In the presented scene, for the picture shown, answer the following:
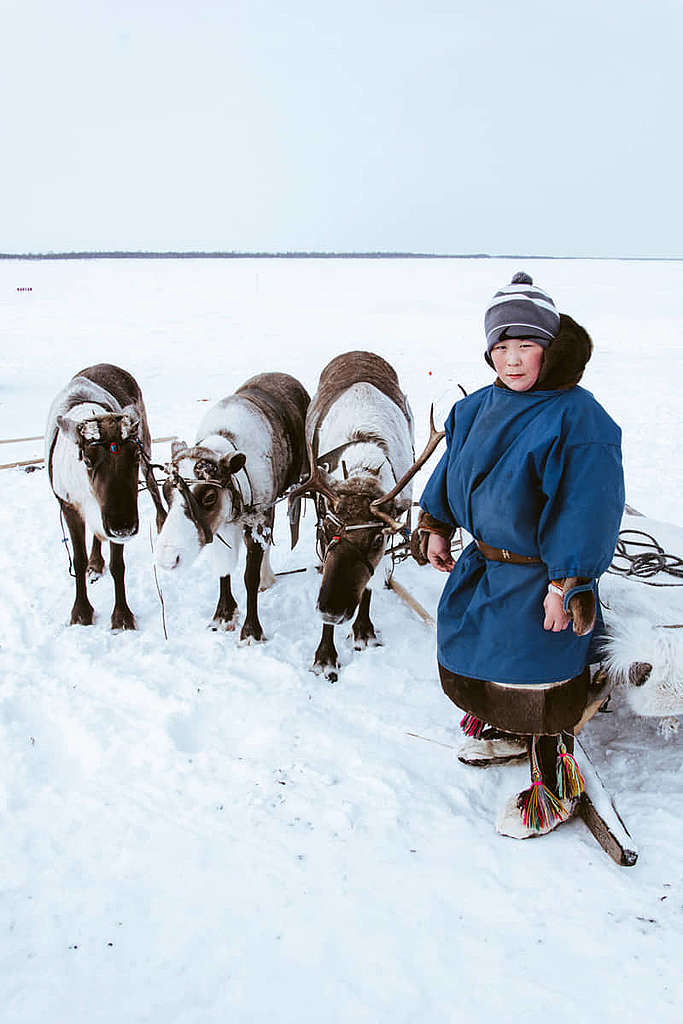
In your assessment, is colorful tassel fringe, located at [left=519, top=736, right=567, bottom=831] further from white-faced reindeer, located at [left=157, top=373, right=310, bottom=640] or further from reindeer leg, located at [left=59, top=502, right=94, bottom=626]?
reindeer leg, located at [left=59, top=502, right=94, bottom=626]

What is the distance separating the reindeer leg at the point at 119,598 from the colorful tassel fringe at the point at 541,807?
3069 millimetres

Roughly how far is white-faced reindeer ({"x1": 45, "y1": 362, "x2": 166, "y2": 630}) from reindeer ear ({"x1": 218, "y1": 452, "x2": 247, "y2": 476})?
0.73 m

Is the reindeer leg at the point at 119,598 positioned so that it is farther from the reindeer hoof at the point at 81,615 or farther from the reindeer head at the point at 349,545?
the reindeer head at the point at 349,545

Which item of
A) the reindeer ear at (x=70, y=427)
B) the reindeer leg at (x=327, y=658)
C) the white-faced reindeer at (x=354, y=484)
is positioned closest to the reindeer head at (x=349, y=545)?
the white-faced reindeer at (x=354, y=484)

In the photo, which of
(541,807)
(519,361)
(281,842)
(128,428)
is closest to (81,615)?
(128,428)

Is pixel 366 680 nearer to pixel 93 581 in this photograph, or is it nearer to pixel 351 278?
pixel 93 581

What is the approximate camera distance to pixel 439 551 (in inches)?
115

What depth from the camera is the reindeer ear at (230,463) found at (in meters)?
4.33

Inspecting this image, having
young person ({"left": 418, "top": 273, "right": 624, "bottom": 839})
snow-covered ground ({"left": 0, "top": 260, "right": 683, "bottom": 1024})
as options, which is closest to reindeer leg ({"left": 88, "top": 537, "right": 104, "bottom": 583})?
snow-covered ground ({"left": 0, "top": 260, "right": 683, "bottom": 1024})

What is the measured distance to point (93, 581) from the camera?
5.68m

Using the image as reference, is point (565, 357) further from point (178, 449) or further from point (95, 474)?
point (95, 474)

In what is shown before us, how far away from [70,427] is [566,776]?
12.4 ft

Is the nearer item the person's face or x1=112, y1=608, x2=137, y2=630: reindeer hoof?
the person's face

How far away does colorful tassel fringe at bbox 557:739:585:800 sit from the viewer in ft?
9.35
